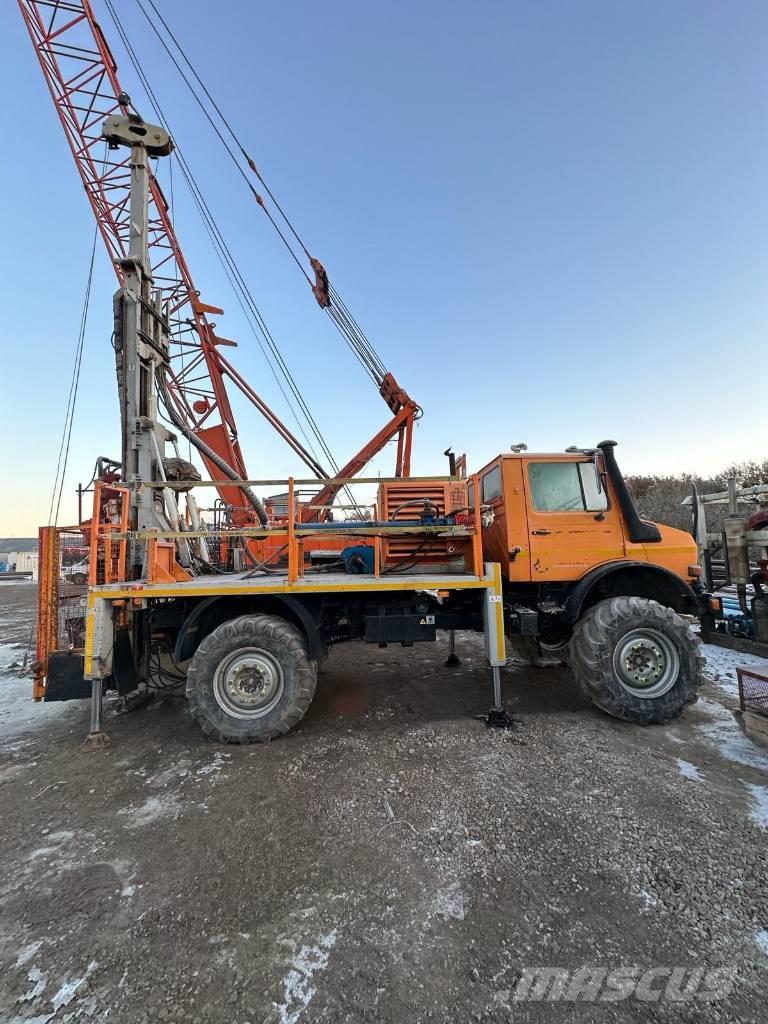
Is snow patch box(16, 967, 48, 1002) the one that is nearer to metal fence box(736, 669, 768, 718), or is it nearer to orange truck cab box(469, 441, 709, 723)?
orange truck cab box(469, 441, 709, 723)

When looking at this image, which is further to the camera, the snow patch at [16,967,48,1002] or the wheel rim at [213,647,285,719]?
the wheel rim at [213,647,285,719]

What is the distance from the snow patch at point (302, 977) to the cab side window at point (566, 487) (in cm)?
420

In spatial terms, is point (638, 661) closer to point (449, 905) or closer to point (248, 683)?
point (449, 905)

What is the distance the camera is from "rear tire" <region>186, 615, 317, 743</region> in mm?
4219

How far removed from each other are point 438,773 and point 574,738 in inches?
60.3

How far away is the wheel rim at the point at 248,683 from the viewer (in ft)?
14.1

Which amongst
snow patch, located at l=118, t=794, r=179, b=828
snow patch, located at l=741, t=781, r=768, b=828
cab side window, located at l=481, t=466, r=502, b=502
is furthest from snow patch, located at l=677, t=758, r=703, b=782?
snow patch, located at l=118, t=794, r=179, b=828

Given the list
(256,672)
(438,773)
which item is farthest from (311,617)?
(438,773)

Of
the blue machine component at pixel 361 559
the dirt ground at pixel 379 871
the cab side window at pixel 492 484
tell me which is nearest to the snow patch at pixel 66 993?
the dirt ground at pixel 379 871

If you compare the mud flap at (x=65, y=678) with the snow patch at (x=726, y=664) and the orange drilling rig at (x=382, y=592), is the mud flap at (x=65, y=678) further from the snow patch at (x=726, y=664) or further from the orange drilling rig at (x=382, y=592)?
the snow patch at (x=726, y=664)

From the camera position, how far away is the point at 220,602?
183 inches

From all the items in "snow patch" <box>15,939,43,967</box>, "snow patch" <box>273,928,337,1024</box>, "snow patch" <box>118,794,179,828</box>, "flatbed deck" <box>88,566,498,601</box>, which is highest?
"flatbed deck" <box>88,566,498,601</box>
